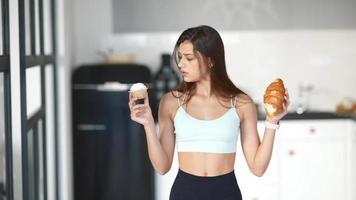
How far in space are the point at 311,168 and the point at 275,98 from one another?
321 cm

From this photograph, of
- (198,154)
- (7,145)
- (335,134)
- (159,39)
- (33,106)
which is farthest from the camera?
(159,39)

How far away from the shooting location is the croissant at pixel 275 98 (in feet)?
5.13

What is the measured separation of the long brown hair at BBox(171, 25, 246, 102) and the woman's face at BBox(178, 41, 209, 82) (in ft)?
0.04

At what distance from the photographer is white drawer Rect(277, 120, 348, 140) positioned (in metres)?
4.59

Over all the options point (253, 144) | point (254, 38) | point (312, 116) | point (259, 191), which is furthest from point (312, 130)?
point (253, 144)

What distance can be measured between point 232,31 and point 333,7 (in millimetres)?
897

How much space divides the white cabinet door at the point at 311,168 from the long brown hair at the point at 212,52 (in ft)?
10.0

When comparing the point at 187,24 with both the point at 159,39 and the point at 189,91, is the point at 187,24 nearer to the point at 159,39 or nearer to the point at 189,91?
the point at 159,39

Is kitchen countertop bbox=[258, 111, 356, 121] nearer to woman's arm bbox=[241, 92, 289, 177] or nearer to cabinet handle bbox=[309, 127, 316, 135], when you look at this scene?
cabinet handle bbox=[309, 127, 316, 135]

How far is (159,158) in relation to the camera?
1.68m

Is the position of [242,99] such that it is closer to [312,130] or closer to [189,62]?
[189,62]

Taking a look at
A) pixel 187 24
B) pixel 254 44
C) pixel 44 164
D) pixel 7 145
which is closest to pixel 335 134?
pixel 254 44

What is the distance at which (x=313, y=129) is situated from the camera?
4.59 metres

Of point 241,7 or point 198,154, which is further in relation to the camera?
point 241,7
